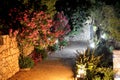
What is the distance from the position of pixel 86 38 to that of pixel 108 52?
941cm

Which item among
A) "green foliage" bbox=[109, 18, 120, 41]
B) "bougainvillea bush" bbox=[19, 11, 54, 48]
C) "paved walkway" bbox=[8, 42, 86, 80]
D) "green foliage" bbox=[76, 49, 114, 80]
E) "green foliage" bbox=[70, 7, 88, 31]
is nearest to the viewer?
"green foliage" bbox=[76, 49, 114, 80]

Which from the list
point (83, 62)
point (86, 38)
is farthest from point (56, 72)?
point (86, 38)

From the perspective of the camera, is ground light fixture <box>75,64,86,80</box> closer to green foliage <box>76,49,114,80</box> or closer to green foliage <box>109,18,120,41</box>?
green foliage <box>76,49,114,80</box>

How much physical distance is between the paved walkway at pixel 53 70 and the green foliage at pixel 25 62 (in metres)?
0.28

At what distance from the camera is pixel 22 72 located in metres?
11.9

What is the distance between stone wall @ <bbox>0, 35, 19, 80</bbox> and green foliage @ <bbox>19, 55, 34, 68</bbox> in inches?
12.6

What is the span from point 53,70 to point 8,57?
2484mm

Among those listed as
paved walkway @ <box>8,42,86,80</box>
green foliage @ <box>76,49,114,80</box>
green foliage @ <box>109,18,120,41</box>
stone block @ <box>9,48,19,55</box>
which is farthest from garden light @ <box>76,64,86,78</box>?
stone block @ <box>9,48,19,55</box>

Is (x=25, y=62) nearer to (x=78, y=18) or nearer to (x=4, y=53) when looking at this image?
(x=4, y=53)

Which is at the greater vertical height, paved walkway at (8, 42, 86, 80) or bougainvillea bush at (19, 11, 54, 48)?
bougainvillea bush at (19, 11, 54, 48)

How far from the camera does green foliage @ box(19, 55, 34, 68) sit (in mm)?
12203

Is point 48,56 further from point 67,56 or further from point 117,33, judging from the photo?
point 117,33

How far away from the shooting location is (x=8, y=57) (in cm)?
1094

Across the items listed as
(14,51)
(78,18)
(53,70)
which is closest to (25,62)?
(14,51)
